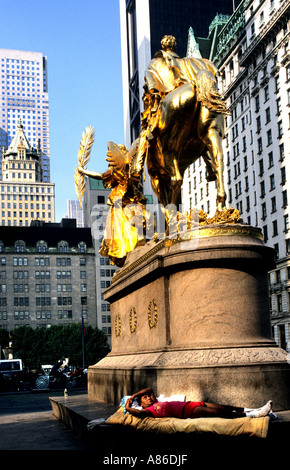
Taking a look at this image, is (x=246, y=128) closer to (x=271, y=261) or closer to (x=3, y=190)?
(x=271, y=261)

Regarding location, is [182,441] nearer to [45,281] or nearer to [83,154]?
[83,154]

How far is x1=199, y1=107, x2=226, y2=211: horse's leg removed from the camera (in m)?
10.9

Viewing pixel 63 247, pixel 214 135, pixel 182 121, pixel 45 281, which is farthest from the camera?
→ pixel 63 247

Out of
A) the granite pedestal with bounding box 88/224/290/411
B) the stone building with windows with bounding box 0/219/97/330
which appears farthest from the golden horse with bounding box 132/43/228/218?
the stone building with windows with bounding box 0/219/97/330

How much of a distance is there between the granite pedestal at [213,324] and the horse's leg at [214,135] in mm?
1527

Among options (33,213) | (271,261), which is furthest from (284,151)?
(33,213)

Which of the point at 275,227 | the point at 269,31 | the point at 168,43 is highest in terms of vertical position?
the point at 269,31

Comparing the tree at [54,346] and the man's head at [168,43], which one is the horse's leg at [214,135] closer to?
the man's head at [168,43]

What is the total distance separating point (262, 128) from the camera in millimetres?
72875

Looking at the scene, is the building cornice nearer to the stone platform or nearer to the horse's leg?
the horse's leg

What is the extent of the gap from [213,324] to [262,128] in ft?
217

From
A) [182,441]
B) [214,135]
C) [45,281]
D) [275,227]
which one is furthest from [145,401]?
[45,281]

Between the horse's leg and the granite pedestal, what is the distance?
5.01 feet
